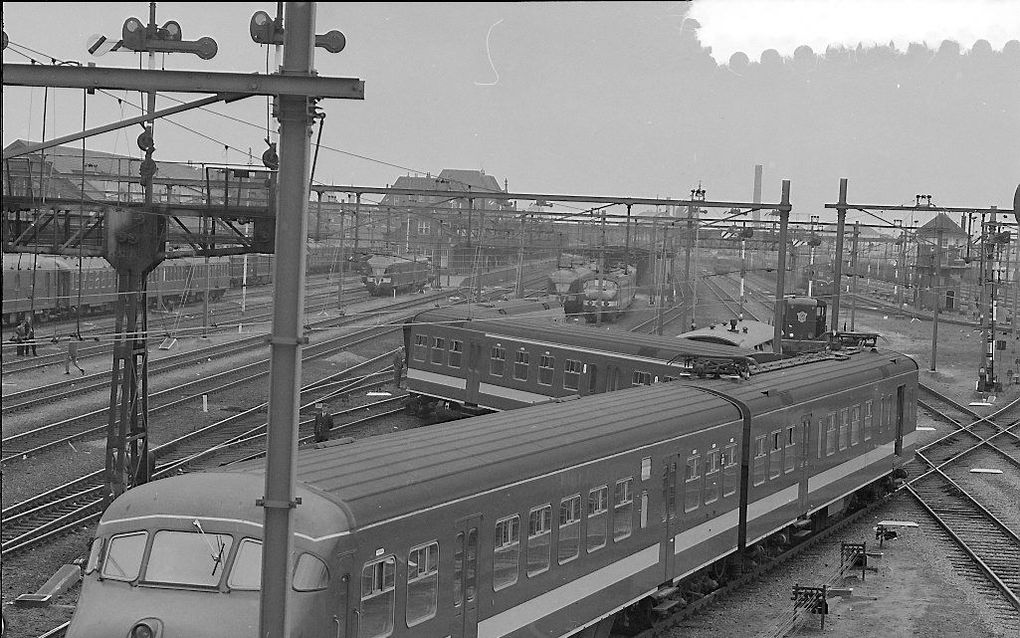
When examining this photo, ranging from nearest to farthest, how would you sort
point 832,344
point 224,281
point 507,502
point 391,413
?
point 507,502, point 832,344, point 391,413, point 224,281

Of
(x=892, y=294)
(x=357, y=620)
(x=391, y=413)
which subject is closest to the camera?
(x=357, y=620)

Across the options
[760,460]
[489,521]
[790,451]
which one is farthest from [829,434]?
[489,521]

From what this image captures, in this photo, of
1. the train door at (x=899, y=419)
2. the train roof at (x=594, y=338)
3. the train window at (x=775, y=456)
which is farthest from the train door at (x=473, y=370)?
the train window at (x=775, y=456)

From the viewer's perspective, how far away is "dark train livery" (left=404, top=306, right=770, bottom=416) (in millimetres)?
25953

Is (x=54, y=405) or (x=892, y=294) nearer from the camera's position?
(x=54, y=405)

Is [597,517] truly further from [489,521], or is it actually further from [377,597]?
[377,597]

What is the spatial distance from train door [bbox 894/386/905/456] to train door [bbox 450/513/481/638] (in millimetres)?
15701

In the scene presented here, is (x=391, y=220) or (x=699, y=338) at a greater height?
(x=391, y=220)

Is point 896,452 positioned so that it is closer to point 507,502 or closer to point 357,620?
point 507,502

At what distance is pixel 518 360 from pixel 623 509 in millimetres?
15781

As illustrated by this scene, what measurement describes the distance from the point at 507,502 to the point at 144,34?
27.0 ft

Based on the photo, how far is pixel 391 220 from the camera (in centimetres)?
3972

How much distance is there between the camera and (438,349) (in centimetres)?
3106

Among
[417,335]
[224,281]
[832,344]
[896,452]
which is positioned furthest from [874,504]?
[224,281]
